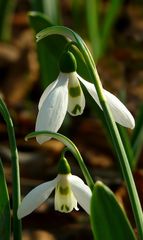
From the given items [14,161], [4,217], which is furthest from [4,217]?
[14,161]

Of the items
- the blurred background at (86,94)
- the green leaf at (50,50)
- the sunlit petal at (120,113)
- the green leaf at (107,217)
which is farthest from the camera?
the blurred background at (86,94)

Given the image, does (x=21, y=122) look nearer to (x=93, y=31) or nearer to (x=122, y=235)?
(x=93, y=31)

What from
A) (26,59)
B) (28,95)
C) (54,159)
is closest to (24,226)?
(54,159)

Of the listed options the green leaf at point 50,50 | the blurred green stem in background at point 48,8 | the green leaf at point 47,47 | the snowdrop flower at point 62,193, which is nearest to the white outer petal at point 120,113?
the snowdrop flower at point 62,193

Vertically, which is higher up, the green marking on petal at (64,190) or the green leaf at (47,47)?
the green leaf at (47,47)

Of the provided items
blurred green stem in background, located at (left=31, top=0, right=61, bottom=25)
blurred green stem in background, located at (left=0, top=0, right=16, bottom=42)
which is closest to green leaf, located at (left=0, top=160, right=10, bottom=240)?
blurred green stem in background, located at (left=31, top=0, right=61, bottom=25)

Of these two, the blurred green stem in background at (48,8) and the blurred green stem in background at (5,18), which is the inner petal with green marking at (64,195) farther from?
the blurred green stem in background at (5,18)

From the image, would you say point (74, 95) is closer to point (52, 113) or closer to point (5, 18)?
point (52, 113)
